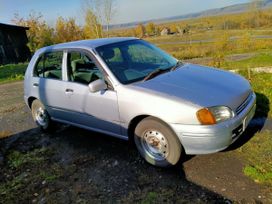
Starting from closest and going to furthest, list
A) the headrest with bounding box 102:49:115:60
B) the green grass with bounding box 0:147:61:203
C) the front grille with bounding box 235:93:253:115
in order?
the front grille with bounding box 235:93:253:115 < the green grass with bounding box 0:147:61:203 < the headrest with bounding box 102:49:115:60

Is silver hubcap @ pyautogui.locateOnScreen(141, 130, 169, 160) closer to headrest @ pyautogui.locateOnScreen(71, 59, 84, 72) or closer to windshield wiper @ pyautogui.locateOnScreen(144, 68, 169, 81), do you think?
windshield wiper @ pyautogui.locateOnScreen(144, 68, 169, 81)

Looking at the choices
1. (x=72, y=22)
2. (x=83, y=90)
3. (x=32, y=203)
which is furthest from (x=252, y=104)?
(x=72, y=22)

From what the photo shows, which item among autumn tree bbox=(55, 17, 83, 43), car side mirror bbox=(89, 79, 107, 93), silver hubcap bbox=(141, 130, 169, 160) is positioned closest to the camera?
silver hubcap bbox=(141, 130, 169, 160)

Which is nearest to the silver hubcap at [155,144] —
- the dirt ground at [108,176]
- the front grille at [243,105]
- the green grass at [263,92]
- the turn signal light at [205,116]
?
the dirt ground at [108,176]

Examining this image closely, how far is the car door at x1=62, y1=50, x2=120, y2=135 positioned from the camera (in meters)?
4.55

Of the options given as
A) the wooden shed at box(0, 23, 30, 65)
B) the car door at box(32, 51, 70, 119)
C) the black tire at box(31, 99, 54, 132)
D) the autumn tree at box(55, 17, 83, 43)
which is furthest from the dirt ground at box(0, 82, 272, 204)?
the autumn tree at box(55, 17, 83, 43)

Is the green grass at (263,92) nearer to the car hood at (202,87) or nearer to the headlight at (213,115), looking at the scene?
the car hood at (202,87)

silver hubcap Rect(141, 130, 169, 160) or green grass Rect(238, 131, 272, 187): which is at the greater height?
silver hubcap Rect(141, 130, 169, 160)

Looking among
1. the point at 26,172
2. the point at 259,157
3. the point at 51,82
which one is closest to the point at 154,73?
the point at 259,157

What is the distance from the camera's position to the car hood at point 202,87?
12.6ft

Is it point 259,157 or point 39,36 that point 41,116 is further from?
point 39,36

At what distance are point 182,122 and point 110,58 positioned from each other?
70.6 inches

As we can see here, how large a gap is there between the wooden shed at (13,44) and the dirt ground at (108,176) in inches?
1088

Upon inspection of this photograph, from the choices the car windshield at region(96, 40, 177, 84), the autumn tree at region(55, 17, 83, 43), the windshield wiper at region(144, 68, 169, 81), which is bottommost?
the autumn tree at region(55, 17, 83, 43)
